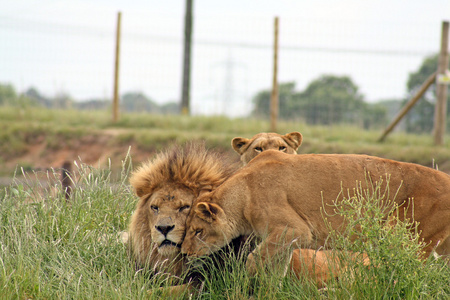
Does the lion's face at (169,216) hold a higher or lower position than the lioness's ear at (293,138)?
lower

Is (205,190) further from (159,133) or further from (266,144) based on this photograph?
(159,133)

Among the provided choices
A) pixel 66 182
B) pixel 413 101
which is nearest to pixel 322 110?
pixel 413 101

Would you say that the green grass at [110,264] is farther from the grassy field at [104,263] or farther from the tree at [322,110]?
the tree at [322,110]

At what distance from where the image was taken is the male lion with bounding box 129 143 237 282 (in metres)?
3.96

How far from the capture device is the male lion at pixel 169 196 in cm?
396

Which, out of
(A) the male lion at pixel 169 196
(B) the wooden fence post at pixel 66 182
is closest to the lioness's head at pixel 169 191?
(A) the male lion at pixel 169 196

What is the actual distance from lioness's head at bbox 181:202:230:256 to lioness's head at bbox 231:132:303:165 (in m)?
1.65

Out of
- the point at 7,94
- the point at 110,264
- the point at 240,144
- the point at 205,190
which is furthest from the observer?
the point at 7,94

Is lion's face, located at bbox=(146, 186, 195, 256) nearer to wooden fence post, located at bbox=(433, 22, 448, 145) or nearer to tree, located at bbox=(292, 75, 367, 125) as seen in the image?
wooden fence post, located at bbox=(433, 22, 448, 145)

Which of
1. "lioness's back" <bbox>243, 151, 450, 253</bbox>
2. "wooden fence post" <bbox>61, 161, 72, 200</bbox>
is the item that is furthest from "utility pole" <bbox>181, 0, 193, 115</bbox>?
"lioness's back" <bbox>243, 151, 450, 253</bbox>

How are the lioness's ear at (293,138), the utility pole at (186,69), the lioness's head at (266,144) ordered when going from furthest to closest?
the utility pole at (186,69), the lioness's ear at (293,138), the lioness's head at (266,144)

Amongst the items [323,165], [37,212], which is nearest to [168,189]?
[323,165]

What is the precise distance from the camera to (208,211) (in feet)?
12.6

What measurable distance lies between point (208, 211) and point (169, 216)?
12.2 inches
